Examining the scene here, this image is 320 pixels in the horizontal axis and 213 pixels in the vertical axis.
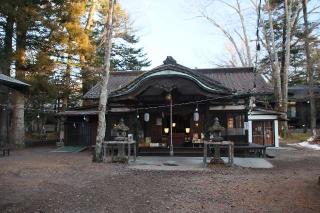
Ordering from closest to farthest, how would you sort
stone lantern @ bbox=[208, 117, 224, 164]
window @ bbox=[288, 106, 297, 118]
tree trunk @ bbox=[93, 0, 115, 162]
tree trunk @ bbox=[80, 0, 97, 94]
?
stone lantern @ bbox=[208, 117, 224, 164]
tree trunk @ bbox=[93, 0, 115, 162]
tree trunk @ bbox=[80, 0, 97, 94]
window @ bbox=[288, 106, 297, 118]

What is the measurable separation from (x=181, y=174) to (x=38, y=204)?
5.26m

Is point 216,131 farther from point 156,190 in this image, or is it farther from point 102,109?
point 156,190

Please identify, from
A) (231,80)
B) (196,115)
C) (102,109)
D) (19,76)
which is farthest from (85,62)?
(102,109)

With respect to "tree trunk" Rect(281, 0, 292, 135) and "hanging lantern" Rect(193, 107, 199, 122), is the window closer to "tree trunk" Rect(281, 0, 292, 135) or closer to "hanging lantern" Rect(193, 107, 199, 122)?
"tree trunk" Rect(281, 0, 292, 135)

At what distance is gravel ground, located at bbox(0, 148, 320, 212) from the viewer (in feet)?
22.8

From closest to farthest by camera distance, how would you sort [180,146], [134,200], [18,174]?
[134,200] < [18,174] < [180,146]

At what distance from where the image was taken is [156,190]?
8.65m

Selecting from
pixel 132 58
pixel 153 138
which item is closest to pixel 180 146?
pixel 153 138

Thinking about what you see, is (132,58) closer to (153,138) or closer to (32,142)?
(32,142)

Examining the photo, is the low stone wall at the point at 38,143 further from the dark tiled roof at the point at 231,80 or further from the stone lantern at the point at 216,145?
the stone lantern at the point at 216,145

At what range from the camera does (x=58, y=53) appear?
77.9 feet

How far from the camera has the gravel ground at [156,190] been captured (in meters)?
6.94

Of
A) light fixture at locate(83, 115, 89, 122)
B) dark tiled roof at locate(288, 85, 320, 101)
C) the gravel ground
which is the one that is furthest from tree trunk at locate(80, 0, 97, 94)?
dark tiled roof at locate(288, 85, 320, 101)

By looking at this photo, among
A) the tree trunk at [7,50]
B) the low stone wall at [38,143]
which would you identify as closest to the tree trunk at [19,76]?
the tree trunk at [7,50]
